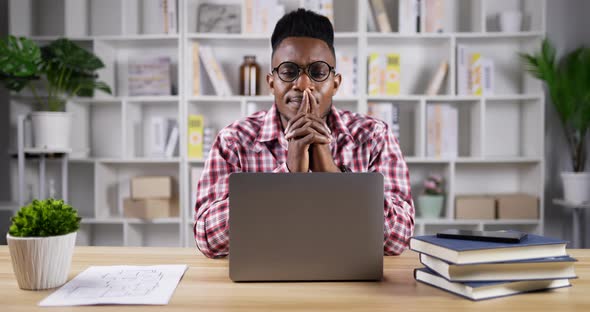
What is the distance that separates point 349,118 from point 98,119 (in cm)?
220

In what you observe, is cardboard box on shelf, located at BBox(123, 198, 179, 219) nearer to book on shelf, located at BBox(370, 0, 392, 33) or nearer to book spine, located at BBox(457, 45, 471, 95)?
book on shelf, located at BBox(370, 0, 392, 33)

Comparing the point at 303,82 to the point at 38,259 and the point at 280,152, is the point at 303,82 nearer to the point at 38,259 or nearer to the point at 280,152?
the point at 280,152

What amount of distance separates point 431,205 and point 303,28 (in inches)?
74.9

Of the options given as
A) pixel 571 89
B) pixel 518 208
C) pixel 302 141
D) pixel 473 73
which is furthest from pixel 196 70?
pixel 571 89

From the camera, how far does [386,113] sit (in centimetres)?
312

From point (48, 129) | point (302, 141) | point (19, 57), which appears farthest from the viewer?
point (48, 129)

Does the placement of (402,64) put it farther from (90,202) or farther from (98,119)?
(90,202)

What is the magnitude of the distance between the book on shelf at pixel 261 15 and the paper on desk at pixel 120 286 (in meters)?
2.28

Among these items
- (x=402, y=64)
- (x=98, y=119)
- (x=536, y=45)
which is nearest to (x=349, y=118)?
(x=402, y=64)

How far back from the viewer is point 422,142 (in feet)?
10.1

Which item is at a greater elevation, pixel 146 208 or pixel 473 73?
pixel 473 73

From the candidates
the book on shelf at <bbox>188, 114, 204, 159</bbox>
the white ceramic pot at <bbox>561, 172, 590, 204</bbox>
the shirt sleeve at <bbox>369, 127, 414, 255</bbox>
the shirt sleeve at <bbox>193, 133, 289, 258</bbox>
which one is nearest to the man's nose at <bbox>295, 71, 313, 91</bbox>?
the shirt sleeve at <bbox>193, 133, 289, 258</bbox>

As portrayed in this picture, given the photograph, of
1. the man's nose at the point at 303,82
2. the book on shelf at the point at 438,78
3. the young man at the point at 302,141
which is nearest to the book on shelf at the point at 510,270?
the young man at the point at 302,141

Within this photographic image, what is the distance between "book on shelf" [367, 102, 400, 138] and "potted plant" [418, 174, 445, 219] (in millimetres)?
391
